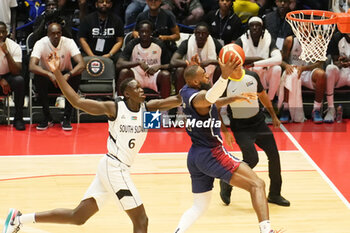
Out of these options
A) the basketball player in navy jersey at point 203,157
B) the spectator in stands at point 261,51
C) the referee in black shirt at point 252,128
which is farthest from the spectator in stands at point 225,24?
the basketball player in navy jersey at point 203,157

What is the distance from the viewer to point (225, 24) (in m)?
12.3

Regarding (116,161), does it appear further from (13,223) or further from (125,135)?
(13,223)

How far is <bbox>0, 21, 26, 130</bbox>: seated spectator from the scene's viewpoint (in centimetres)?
1119

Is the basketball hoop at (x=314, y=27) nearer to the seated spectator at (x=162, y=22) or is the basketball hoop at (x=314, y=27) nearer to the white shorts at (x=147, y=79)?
Result: the white shorts at (x=147, y=79)

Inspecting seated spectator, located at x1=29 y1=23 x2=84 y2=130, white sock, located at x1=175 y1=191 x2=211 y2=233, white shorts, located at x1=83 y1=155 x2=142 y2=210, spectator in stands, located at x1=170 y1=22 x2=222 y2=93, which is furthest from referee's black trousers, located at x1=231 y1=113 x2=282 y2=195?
seated spectator, located at x1=29 y1=23 x2=84 y2=130

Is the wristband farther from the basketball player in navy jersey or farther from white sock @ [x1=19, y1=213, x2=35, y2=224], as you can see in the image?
white sock @ [x1=19, y1=213, x2=35, y2=224]

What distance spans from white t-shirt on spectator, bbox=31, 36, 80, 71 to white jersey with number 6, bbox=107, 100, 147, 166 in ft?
17.2

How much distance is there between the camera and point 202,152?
6602 mm

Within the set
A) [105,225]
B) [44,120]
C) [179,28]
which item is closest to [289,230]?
[105,225]

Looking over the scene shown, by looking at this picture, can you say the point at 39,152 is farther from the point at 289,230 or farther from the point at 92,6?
the point at 289,230

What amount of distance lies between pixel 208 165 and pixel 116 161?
36.2 inches

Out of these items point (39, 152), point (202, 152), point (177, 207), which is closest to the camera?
point (202, 152)

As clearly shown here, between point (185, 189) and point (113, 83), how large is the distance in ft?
11.8

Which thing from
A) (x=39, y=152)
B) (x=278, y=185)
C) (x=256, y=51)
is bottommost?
(x=39, y=152)
